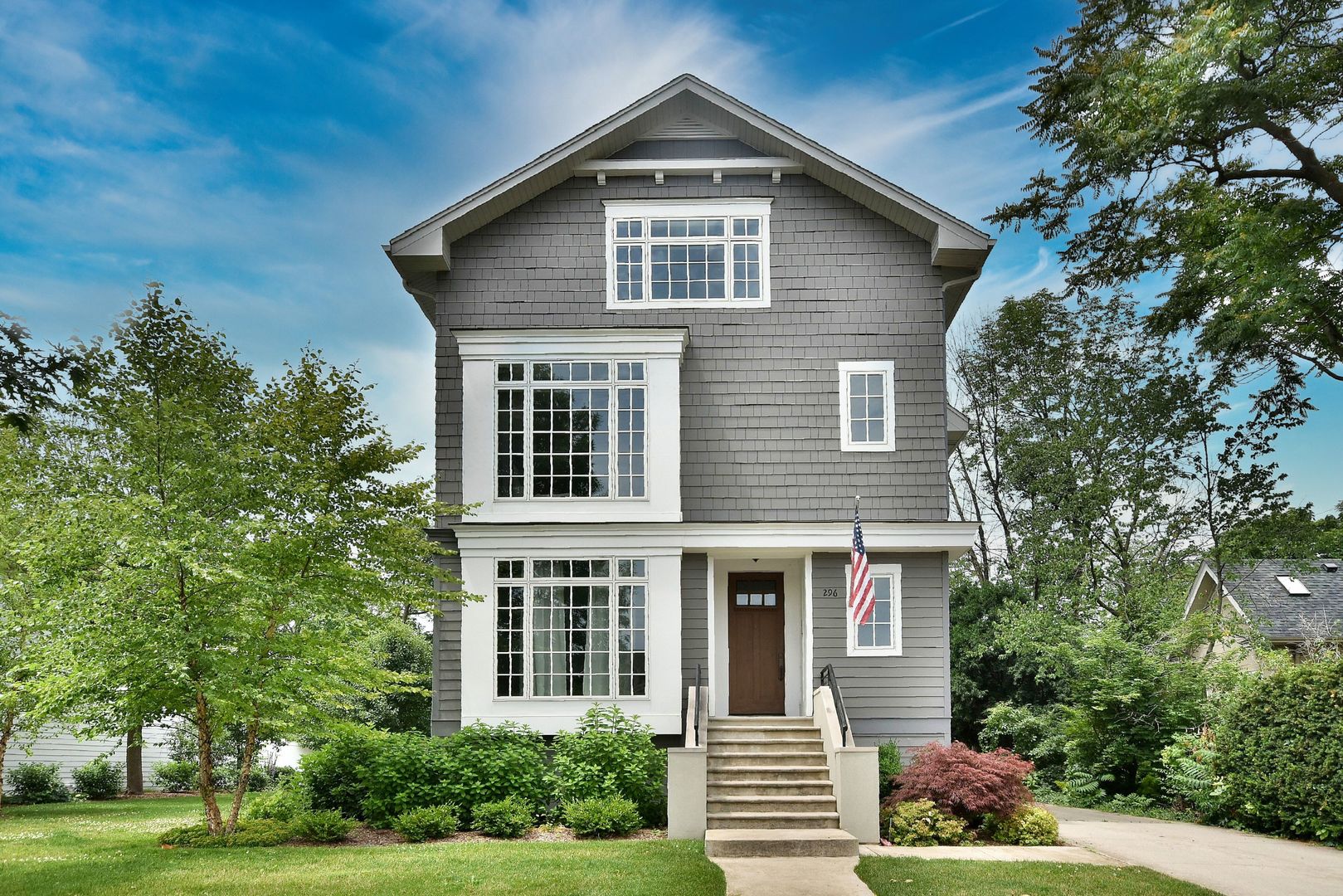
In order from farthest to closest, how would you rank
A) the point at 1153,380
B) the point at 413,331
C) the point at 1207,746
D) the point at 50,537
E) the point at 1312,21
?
1. the point at 1153,380
2. the point at 413,331
3. the point at 1207,746
4. the point at 1312,21
5. the point at 50,537

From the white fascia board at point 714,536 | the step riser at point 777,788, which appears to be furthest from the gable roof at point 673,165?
the step riser at point 777,788

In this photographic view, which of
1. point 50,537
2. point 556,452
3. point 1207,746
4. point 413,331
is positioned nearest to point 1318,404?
point 1207,746

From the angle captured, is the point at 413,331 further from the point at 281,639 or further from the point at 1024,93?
the point at 1024,93

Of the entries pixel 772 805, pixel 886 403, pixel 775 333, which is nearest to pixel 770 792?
pixel 772 805

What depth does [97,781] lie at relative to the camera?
23.3 m

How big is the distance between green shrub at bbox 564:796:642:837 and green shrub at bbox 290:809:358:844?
276 centimetres

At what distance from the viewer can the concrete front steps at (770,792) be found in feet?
38.5

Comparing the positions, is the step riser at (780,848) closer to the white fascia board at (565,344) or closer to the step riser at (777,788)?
the step riser at (777,788)

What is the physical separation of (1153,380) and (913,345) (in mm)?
14084

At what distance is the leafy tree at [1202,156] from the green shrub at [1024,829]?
24.5ft

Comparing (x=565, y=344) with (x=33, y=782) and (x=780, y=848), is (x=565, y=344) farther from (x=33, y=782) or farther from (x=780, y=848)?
(x=33, y=782)

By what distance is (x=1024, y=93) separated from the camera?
52.9 ft

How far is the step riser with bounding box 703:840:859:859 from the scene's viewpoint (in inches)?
459

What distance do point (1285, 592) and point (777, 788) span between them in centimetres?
2164
